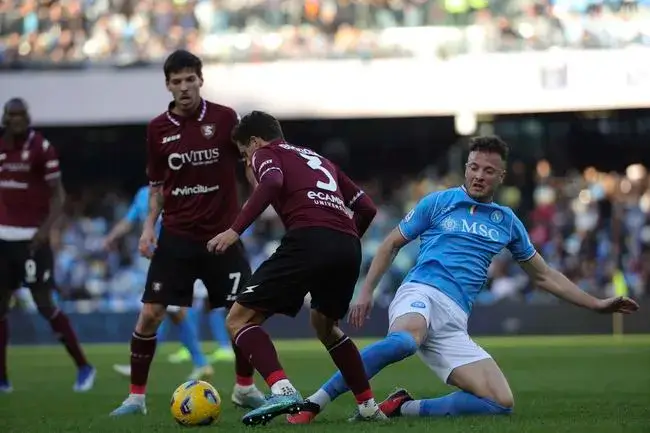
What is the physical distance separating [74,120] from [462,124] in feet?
23.6

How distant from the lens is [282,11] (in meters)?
23.4

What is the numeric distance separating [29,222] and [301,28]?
Result: 12873mm

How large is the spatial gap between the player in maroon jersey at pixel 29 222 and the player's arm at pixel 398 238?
4325 millimetres

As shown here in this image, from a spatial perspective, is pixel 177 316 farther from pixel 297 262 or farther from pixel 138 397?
pixel 297 262

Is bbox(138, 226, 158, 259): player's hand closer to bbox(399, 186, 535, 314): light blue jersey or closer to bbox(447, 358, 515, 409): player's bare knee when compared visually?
bbox(399, 186, 535, 314): light blue jersey

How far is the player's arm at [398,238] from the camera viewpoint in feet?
23.8

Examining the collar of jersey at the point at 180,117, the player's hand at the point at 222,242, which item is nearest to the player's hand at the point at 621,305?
the player's hand at the point at 222,242

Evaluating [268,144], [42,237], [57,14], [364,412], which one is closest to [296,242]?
[268,144]

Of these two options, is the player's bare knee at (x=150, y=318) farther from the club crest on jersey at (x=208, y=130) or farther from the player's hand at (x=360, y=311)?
the player's hand at (x=360, y=311)

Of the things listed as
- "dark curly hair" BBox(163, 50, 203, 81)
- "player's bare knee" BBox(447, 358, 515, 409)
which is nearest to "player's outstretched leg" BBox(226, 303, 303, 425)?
"player's bare knee" BBox(447, 358, 515, 409)

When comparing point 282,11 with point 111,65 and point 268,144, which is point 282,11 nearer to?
point 111,65

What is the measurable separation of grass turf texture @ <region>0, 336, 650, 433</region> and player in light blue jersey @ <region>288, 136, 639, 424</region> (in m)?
0.32

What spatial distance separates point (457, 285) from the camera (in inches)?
307

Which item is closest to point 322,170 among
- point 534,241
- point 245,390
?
point 245,390
